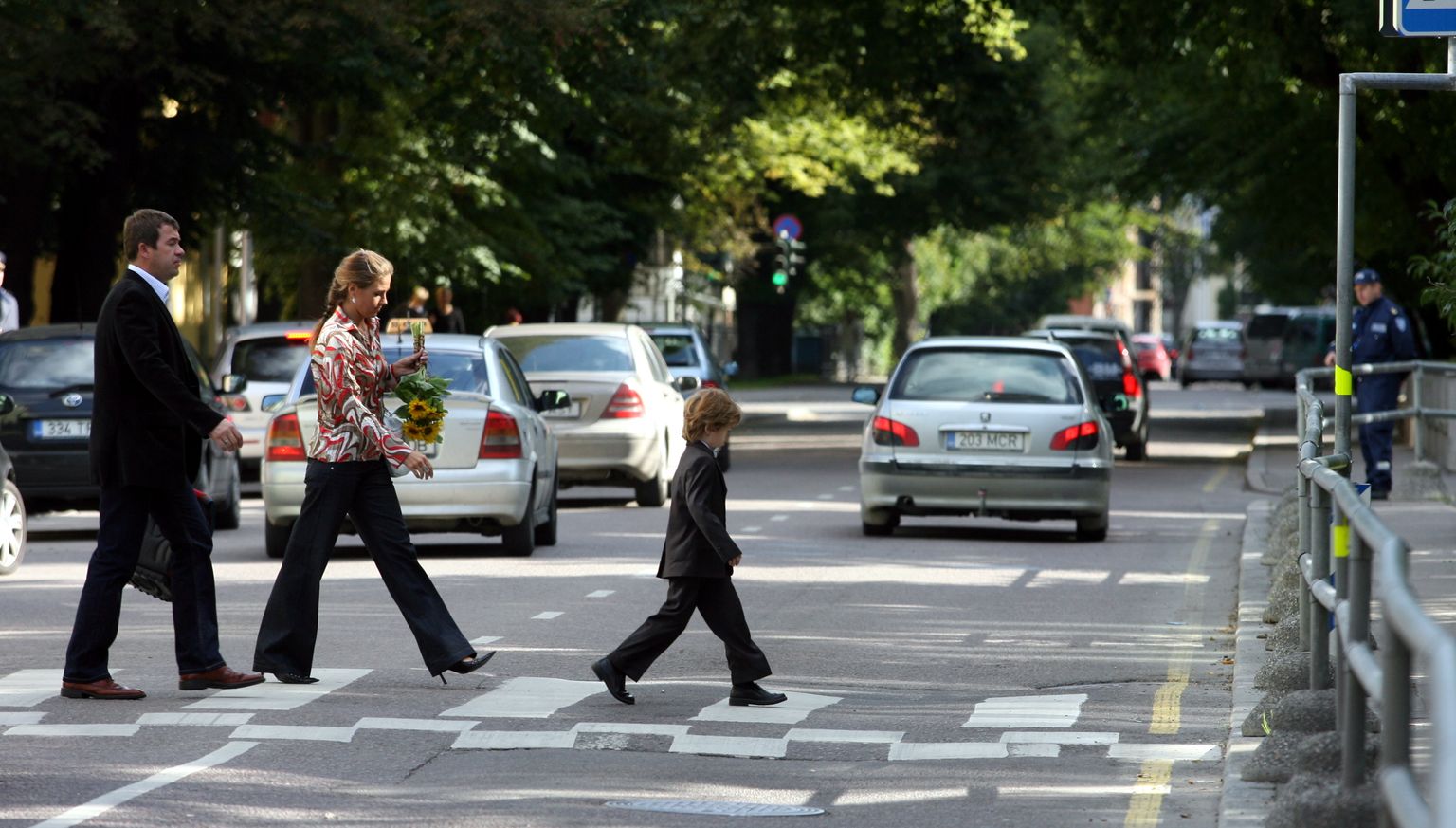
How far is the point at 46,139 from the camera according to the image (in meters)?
24.0

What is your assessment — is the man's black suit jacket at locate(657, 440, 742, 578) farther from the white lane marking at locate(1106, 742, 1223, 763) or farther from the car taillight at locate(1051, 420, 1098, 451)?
the car taillight at locate(1051, 420, 1098, 451)

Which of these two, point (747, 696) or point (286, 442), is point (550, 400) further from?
point (747, 696)

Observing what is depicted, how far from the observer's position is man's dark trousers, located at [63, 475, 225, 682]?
9.01 metres

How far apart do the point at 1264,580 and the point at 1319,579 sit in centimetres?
572

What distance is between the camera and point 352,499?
9570 mm

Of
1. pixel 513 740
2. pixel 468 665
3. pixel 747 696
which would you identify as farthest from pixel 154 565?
pixel 747 696

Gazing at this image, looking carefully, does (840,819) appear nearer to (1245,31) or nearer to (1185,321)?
(1245,31)

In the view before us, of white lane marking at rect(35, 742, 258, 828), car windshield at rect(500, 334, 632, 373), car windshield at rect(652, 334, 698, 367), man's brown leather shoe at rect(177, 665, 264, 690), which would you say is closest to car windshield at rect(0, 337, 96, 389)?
car windshield at rect(500, 334, 632, 373)

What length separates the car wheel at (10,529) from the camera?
1460 cm

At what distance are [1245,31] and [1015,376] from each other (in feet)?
40.8

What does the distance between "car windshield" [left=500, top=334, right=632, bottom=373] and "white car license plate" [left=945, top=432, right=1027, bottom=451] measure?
4.02 metres

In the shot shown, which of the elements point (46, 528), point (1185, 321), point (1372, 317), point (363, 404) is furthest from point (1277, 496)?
point (1185, 321)

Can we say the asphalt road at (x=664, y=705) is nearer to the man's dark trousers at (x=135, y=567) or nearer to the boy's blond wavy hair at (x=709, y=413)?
the man's dark trousers at (x=135, y=567)

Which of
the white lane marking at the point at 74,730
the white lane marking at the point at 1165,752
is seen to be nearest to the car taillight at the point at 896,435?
the white lane marking at the point at 1165,752
